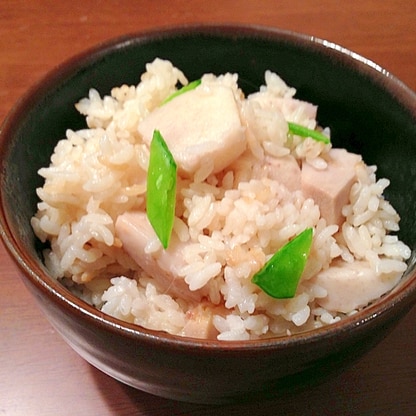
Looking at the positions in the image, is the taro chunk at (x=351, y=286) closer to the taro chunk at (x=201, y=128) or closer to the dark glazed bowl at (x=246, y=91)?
the dark glazed bowl at (x=246, y=91)

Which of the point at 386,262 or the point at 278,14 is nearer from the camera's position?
the point at 386,262

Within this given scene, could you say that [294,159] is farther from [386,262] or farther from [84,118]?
[84,118]

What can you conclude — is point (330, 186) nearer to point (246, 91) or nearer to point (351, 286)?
point (351, 286)

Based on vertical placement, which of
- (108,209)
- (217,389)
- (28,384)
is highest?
(108,209)

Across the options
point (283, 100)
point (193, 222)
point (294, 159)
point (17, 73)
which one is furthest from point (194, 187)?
point (17, 73)

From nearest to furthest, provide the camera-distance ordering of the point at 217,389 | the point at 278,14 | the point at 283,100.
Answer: the point at 217,389, the point at 283,100, the point at 278,14

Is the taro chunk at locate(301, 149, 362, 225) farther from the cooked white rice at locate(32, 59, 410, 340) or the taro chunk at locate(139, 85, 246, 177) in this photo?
the taro chunk at locate(139, 85, 246, 177)
